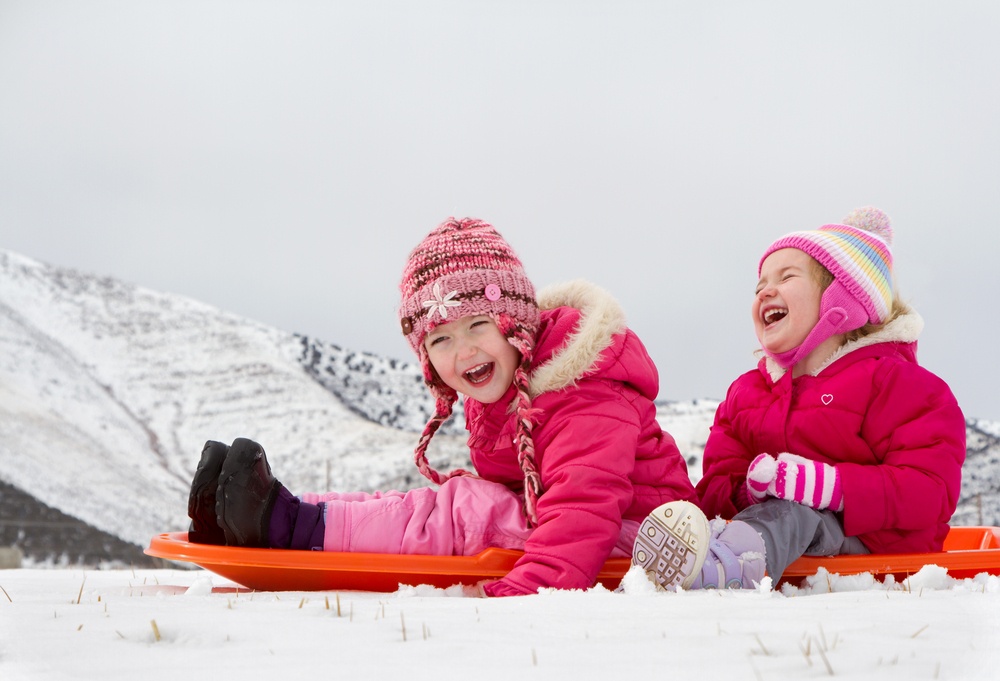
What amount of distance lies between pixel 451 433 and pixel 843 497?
457 centimetres

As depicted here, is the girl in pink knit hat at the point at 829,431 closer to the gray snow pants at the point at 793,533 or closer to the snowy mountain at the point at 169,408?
the gray snow pants at the point at 793,533

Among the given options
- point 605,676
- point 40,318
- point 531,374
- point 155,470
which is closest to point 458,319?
point 531,374

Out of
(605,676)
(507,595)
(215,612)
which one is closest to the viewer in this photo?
(605,676)

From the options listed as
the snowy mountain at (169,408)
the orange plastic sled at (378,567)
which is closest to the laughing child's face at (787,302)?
the orange plastic sled at (378,567)

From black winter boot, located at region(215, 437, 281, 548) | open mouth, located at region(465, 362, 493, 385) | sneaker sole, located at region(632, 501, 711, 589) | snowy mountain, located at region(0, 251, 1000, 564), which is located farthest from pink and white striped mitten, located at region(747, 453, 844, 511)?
snowy mountain, located at region(0, 251, 1000, 564)

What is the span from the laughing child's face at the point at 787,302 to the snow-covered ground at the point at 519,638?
96cm

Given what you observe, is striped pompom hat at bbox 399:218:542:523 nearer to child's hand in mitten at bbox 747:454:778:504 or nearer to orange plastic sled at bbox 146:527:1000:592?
orange plastic sled at bbox 146:527:1000:592

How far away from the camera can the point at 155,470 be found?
6.63m

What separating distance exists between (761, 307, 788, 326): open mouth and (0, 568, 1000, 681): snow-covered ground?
40.3 inches

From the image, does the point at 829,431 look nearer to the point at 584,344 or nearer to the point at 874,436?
the point at 874,436

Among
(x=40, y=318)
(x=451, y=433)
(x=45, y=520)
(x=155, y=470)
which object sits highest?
(x=40, y=318)

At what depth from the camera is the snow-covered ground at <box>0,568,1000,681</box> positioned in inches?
42.2

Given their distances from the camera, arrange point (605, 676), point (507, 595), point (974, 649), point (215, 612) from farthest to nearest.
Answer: point (507, 595), point (215, 612), point (974, 649), point (605, 676)

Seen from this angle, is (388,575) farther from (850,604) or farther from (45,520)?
(45,520)
